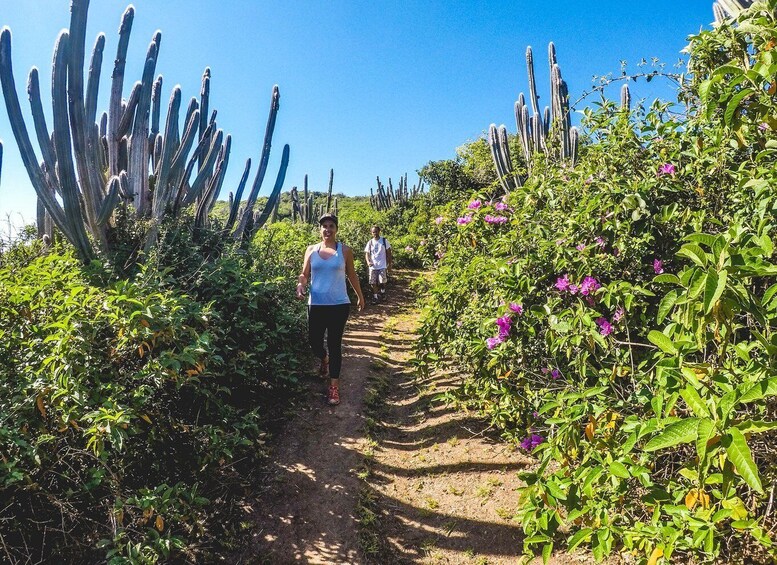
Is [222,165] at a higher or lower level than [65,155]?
higher

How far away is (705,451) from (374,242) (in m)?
7.44

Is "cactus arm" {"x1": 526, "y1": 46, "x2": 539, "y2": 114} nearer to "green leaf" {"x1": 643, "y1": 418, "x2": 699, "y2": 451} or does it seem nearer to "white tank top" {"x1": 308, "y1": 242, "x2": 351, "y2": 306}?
"white tank top" {"x1": 308, "y1": 242, "x2": 351, "y2": 306}

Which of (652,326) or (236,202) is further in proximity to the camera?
(236,202)

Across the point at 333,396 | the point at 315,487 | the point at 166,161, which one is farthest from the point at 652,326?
the point at 166,161

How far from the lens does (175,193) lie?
5.05m

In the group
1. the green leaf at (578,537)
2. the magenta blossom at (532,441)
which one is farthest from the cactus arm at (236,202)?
the green leaf at (578,537)

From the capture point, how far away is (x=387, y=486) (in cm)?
279

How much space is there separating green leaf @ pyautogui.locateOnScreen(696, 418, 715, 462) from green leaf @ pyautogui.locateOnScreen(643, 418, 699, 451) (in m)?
0.02

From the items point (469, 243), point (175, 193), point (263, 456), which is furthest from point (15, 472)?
point (175, 193)

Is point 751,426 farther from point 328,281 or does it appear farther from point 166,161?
point 166,161

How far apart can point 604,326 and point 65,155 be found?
4333 mm

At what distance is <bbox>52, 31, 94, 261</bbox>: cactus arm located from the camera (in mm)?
3615

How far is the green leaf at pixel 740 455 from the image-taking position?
0.88 meters

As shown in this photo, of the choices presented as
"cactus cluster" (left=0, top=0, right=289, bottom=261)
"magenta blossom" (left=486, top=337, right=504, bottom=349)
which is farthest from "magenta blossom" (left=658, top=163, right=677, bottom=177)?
"cactus cluster" (left=0, top=0, right=289, bottom=261)
